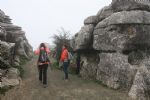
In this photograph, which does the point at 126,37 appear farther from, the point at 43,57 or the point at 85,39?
the point at 43,57

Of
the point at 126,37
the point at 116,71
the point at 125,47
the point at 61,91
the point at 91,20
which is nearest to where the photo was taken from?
the point at 61,91

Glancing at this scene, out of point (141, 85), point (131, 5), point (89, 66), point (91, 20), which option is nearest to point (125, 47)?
point (141, 85)

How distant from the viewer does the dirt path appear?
15172 millimetres

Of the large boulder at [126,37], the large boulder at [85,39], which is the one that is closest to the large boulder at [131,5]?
the large boulder at [126,37]

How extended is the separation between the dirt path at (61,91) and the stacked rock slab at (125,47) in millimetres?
1025

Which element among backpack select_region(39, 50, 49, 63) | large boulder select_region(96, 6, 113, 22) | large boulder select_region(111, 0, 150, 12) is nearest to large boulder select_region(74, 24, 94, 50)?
large boulder select_region(96, 6, 113, 22)

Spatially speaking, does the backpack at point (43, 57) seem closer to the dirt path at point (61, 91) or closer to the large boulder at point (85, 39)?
the dirt path at point (61, 91)

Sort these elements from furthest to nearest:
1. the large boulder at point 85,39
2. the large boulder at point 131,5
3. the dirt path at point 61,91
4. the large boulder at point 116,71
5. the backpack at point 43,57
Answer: the large boulder at point 85,39
the large boulder at point 131,5
the large boulder at point 116,71
the backpack at point 43,57
the dirt path at point 61,91

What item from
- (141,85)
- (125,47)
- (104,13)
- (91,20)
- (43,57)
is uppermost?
(104,13)

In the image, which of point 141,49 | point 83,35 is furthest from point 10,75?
point 141,49

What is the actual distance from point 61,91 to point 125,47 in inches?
216

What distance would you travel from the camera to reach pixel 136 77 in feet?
56.2

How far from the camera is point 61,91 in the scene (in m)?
16.7

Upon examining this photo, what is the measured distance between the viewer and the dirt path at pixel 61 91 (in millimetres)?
15172
